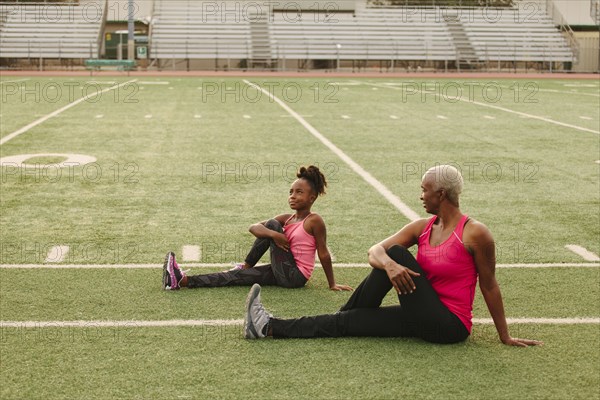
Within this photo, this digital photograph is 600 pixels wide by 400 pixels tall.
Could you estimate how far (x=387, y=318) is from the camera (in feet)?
17.1

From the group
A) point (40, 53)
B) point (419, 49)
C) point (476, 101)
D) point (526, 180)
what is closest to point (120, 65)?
point (40, 53)

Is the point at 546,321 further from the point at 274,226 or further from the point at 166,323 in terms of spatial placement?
the point at 166,323

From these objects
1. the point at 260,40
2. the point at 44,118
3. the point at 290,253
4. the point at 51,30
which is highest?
the point at 51,30

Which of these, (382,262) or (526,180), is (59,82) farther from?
(382,262)

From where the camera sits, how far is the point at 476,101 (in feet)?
78.2

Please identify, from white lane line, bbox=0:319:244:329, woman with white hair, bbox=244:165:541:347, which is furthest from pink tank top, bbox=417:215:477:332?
white lane line, bbox=0:319:244:329

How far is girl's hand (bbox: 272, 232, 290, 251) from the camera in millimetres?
6320

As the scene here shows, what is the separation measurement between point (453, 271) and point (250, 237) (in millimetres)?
3289

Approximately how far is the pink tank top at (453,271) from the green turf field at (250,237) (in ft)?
0.83

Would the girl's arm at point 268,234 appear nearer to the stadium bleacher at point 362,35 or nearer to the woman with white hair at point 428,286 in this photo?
the woman with white hair at point 428,286

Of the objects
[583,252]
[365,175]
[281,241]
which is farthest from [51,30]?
[281,241]

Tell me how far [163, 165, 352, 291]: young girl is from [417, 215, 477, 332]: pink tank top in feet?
4.03

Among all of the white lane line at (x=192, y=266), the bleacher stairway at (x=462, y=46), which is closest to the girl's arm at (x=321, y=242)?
the white lane line at (x=192, y=266)

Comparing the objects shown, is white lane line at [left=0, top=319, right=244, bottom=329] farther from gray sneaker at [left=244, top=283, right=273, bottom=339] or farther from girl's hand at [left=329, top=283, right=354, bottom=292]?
girl's hand at [left=329, top=283, right=354, bottom=292]
